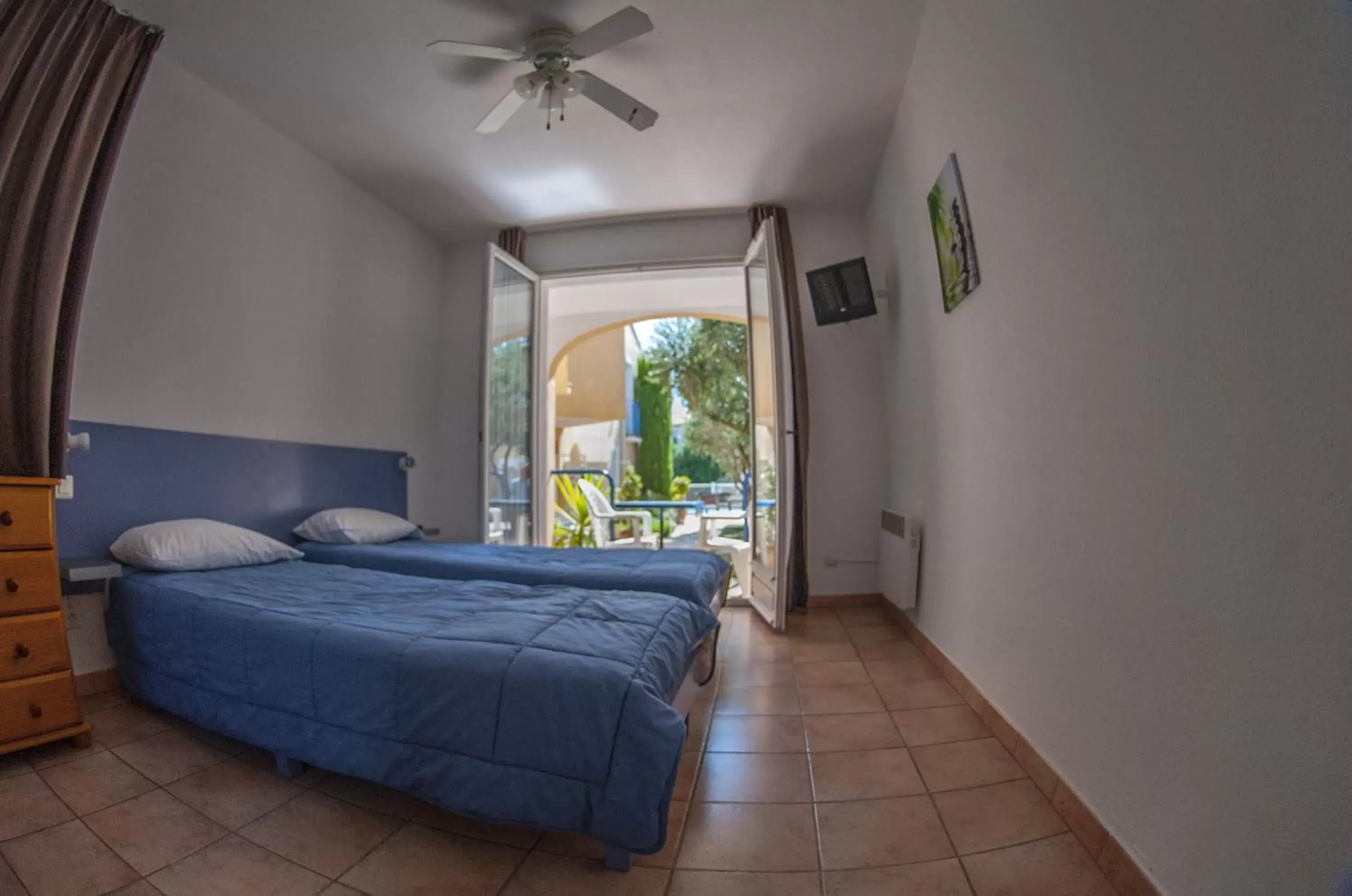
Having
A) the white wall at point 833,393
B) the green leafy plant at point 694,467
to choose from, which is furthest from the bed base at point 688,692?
the green leafy plant at point 694,467

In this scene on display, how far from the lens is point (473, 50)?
216 cm

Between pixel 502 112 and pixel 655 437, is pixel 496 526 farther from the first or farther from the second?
pixel 655 437

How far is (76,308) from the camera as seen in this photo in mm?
1950

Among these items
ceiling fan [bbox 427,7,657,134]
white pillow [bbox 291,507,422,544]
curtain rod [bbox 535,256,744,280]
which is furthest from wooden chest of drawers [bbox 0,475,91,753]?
curtain rod [bbox 535,256,744,280]

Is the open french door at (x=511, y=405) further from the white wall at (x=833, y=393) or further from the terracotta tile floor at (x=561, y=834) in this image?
the terracotta tile floor at (x=561, y=834)

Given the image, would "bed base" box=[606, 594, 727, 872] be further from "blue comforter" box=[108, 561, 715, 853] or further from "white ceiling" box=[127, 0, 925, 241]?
"white ceiling" box=[127, 0, 925, 241]

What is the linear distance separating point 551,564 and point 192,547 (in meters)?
1.40

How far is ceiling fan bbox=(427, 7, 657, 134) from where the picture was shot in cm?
205

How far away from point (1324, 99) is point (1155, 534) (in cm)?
74

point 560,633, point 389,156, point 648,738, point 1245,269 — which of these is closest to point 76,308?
point 389,156

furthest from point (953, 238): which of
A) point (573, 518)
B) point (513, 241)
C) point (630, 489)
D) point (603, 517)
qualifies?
point (630, 489)

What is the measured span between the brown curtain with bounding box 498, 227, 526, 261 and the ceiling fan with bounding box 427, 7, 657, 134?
1.50 metres

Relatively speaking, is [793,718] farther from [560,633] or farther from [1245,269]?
[1245,269]

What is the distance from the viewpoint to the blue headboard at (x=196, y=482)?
215 centimetres
